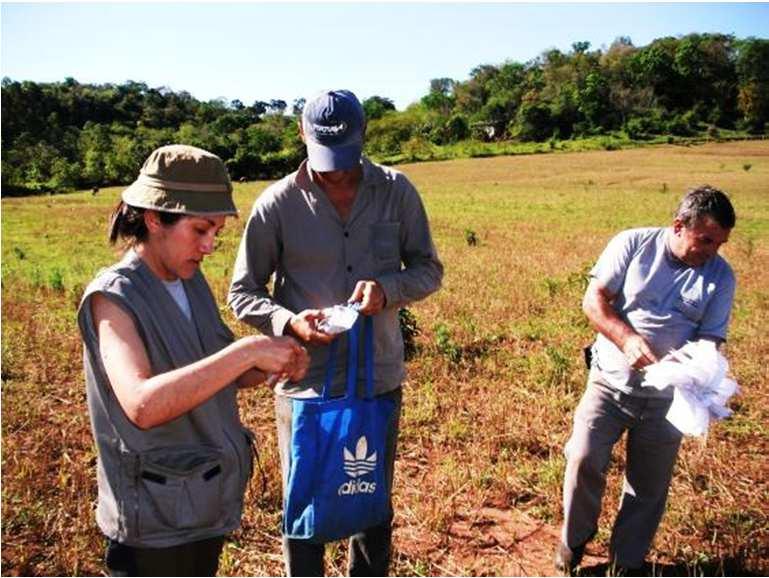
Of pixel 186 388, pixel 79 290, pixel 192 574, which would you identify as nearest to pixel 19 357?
pixel 79 290

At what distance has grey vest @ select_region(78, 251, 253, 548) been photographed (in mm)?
1727

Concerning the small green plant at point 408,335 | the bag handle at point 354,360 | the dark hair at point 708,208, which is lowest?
the small green plant at point 408,335

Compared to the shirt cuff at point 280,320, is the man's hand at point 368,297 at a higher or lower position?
higher

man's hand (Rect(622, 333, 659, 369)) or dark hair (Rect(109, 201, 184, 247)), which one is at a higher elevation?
dark hair (Rect(109, 201, 184, 247))

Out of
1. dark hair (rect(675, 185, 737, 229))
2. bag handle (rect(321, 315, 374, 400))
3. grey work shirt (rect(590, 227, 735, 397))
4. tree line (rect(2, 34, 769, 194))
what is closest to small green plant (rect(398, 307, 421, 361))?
grey work shirt (rect(590, 227, 735, 397))

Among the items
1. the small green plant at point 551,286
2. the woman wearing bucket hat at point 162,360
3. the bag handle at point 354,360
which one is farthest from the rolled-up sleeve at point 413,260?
the small green plant at point 551,286

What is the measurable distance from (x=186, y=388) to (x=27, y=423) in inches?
164

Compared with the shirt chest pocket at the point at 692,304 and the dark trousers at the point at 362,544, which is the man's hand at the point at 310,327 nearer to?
the dark trousers at the point at 362,544

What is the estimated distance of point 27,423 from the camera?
491cm

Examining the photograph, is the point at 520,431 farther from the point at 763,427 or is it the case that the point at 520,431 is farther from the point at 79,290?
the point at 79,290

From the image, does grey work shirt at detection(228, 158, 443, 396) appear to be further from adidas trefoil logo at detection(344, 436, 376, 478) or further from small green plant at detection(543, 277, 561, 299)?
small green plant at detection(543, 277, 561, 299)

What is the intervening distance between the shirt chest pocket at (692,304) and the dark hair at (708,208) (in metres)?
0.35

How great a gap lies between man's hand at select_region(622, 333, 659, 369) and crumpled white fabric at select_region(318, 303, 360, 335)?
1.45 meters

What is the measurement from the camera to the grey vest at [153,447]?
1.73 meters
